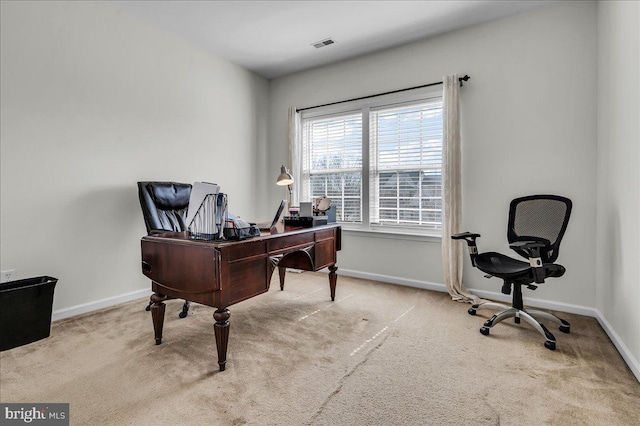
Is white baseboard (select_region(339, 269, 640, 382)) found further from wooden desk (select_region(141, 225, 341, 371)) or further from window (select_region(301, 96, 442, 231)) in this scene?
wooden desk (select_region(141, 225, 341, 371))

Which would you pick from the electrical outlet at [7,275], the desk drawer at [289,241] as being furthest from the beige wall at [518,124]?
the electrical outlet at [7,275]

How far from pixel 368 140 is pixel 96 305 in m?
3.34

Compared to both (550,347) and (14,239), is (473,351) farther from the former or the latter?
(14,239)

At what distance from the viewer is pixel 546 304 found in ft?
9.40

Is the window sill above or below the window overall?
below

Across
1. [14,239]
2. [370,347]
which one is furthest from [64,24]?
[370,347]

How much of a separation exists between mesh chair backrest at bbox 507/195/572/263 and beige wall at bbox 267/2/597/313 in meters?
0.39

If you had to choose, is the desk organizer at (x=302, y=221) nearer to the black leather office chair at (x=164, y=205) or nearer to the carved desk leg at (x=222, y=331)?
the black leather office chair at (x=164, y=205)

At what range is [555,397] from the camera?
5.19ft

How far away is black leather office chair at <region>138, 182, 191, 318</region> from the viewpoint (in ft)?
8.56

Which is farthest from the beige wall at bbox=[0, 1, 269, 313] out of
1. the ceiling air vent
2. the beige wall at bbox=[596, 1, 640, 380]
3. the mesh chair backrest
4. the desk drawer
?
the beige wall at bbox=[596, 1, 640, 380]

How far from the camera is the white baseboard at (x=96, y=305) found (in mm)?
2582

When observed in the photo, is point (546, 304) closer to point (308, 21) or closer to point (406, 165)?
point (406, 165)

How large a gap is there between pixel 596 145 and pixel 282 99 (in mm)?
3669
